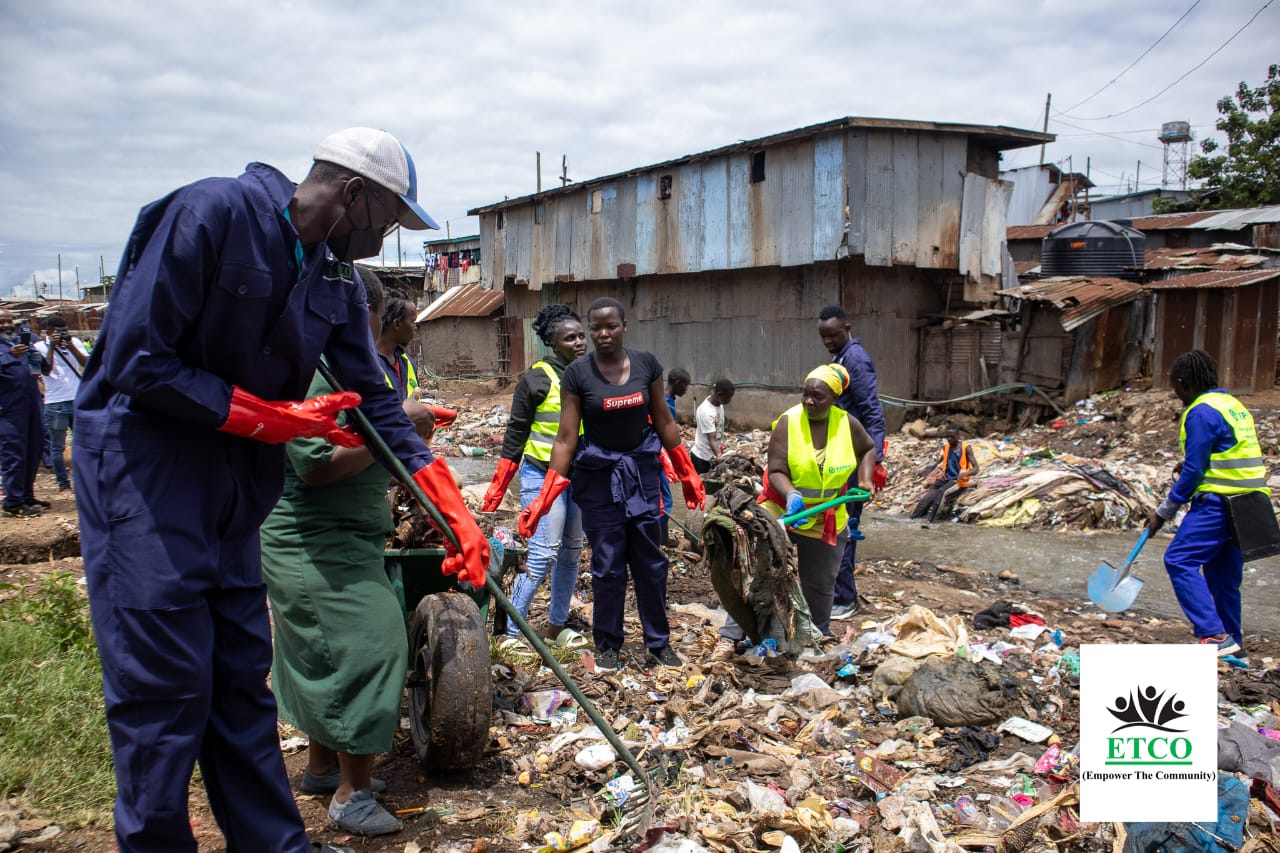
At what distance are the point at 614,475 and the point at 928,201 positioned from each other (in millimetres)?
12093

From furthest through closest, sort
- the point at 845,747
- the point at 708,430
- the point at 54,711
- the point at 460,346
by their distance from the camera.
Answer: the point at 460,346, the point at 708,430, the point at 845,747, the point at 54,711

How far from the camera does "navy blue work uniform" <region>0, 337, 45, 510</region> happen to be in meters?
7.95

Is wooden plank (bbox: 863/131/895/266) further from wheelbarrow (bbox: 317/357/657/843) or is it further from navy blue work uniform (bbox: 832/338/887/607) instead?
wheelbarrow (bbox: 317/357/657/843)

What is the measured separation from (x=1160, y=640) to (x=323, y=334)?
5446 millimetres

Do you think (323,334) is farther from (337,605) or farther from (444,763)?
(444,763)

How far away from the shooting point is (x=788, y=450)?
16.4ft

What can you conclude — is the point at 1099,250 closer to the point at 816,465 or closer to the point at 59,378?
the point at 816,465

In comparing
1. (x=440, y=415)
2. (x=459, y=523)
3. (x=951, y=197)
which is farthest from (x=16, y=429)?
(x=951, y=197)

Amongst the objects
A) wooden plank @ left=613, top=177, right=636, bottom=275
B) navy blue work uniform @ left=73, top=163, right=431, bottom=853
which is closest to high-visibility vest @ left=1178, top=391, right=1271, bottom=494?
navy blue work uniform @ left=73, top=163, right=431, bottom=853

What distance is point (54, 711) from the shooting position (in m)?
3.26

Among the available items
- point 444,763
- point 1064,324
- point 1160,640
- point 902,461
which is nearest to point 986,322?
point 1064,324

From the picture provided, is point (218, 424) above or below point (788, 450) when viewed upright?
above

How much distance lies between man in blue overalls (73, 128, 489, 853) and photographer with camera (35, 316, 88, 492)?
7940 millimetres

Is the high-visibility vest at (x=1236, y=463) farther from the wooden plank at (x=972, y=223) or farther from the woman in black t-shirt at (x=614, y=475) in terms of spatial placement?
the wooden plank at (x=972, y=223)
